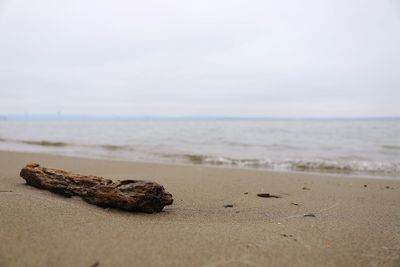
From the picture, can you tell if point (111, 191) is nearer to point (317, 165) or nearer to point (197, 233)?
point (197, 233)

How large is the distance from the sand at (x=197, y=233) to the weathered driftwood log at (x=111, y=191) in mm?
108

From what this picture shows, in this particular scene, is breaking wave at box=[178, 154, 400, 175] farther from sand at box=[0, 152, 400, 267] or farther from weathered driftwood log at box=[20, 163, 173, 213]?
weathered driftwood log at box=[20, 163, 173, 213]

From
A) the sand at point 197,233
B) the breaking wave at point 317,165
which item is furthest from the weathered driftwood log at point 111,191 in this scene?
the breaking wave at point 317,165

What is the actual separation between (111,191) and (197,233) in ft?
4.67

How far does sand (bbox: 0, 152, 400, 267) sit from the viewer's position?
7.93ft

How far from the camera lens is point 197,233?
3023 mm

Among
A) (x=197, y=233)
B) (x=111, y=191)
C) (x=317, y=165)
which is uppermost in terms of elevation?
(x=111, y=191)

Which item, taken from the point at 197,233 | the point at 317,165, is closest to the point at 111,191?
the point at 197,233

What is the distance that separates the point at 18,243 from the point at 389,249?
10.9 ft

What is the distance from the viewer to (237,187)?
20.9ft

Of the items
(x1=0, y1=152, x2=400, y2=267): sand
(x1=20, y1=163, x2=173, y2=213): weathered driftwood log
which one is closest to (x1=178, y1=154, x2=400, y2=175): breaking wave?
(x1=0, y1=152, x2=400, y2=267): sand

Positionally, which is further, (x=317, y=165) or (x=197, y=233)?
(x=317, y=165)

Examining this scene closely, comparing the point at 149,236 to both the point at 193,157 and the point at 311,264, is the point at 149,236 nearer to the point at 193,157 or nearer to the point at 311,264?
the point at 311,264

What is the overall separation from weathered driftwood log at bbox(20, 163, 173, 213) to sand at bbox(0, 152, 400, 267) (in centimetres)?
11
